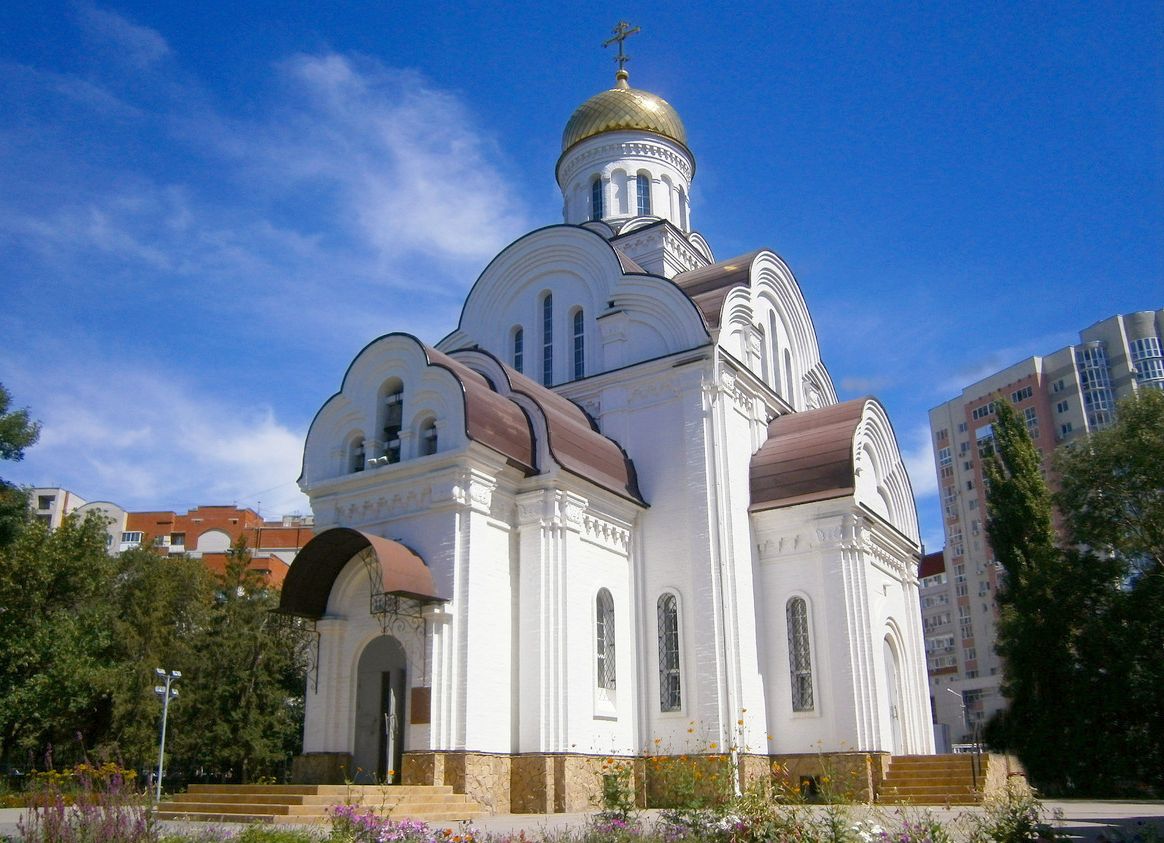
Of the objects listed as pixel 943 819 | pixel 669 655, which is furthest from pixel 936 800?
pixel 669 655

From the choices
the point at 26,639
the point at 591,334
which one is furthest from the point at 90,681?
the point at 591,334

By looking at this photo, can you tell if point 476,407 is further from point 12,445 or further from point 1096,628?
point 1096,628

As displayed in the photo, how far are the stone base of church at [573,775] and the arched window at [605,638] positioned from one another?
1280 millimetres

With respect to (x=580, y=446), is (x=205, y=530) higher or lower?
higher

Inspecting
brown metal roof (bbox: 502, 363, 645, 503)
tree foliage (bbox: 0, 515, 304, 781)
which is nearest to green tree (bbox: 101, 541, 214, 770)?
tree foliage (bbox: 0, 515, 304, 781)

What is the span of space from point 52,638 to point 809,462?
17.7 m

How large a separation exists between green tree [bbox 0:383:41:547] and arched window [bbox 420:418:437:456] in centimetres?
841

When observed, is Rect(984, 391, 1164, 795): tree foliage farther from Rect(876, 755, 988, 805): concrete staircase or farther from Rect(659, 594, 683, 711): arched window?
Rect(659, 594, 683, 711): arched window

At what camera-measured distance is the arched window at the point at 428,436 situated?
15289mm

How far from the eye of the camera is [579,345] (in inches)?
767

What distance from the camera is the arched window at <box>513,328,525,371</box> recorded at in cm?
2005

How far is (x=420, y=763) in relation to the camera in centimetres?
1310

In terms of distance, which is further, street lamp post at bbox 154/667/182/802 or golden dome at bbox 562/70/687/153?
golden dome at bbox 562/70/687/153

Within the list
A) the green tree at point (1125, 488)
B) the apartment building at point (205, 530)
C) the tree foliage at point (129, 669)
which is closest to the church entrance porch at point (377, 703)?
the tree foliage at point (129, 669)
